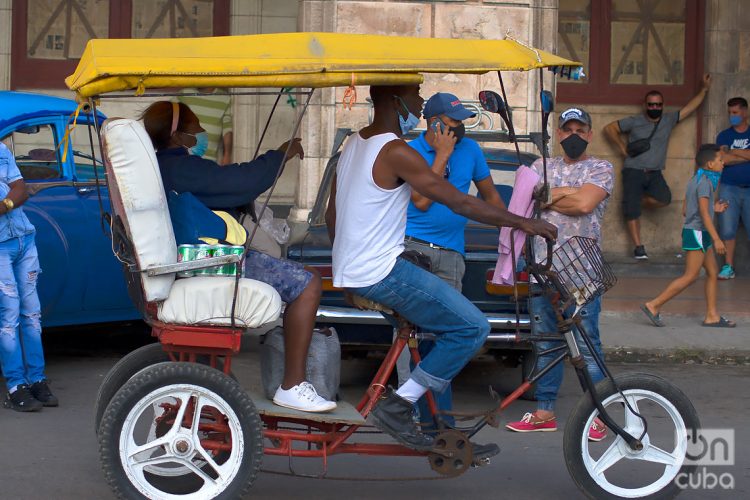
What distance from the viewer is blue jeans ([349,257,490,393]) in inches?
212

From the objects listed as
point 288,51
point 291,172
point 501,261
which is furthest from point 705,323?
point 288,51

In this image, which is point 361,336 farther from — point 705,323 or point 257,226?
point 705,323

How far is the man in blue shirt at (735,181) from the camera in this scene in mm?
13266

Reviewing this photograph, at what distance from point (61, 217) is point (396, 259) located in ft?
12.8

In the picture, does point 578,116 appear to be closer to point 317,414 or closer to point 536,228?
point 536,228

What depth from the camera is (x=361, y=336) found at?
25.7ft

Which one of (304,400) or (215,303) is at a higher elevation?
(215,303)

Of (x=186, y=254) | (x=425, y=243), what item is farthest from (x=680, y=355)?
(x=186, y=254)

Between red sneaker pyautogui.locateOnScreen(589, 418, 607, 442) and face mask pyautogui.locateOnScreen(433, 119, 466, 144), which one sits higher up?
face mask pyautogui.locateOnScreen(433, 119, 466, 144)

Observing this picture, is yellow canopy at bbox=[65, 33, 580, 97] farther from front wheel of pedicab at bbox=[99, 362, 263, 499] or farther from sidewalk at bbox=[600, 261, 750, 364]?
sidewalk at bbox=[600, 261, 750, 364]

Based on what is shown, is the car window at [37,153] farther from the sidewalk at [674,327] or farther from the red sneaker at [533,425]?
the sidewalk at [674,327]

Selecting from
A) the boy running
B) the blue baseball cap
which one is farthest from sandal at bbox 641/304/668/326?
the blue baseball cap

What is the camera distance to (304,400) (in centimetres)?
544

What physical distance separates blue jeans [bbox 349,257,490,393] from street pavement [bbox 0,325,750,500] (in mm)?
816
